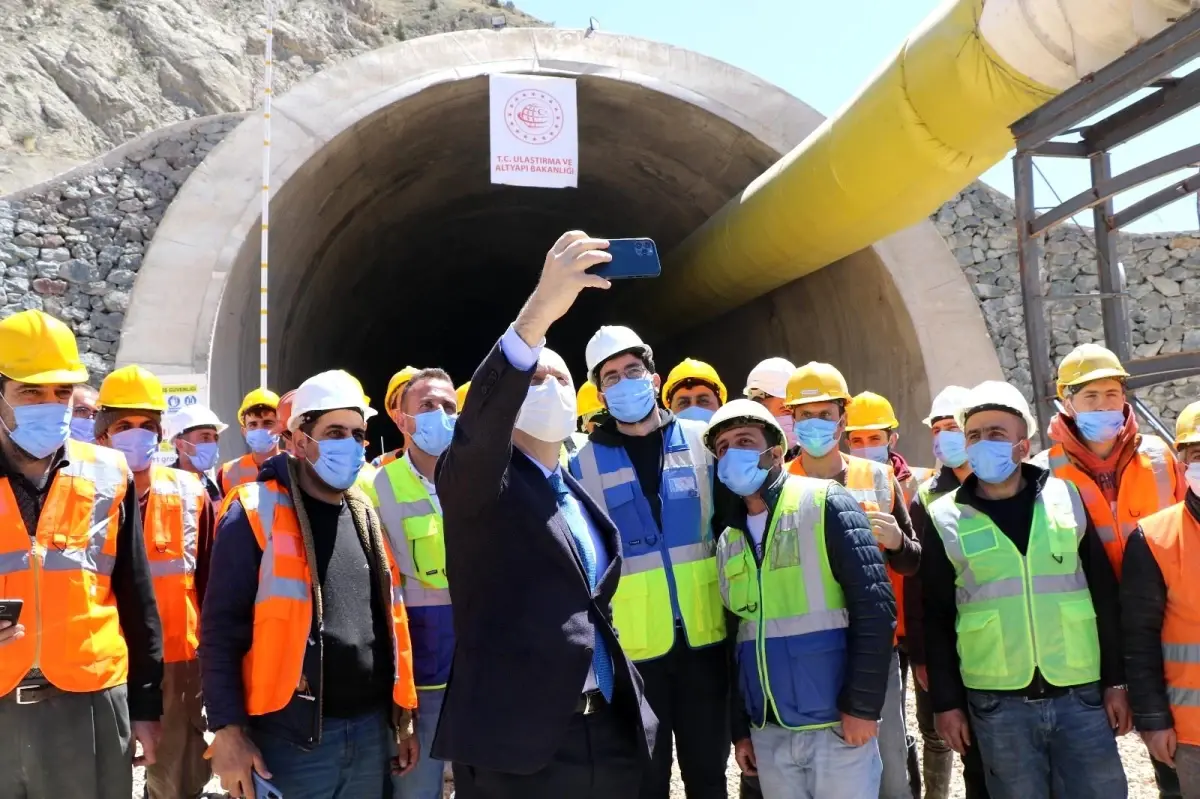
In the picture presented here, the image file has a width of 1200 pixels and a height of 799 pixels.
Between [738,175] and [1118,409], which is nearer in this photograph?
[1118,409]

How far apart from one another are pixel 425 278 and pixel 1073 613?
38.5ft

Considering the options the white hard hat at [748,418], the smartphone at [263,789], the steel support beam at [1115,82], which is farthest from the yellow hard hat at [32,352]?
the steel support beam at [1115,82]

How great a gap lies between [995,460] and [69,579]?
330cm

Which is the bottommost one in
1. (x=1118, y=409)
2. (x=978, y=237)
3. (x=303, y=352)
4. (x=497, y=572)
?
(x=497, y=572)

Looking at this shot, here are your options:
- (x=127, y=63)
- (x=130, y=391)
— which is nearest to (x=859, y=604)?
(x=130, y=391)

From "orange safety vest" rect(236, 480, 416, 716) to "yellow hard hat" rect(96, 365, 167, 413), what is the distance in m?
1.61

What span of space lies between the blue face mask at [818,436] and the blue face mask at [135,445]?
2948 mm

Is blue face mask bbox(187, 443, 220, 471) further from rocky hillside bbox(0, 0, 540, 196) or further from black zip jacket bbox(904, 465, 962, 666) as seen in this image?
rocky hillside bbox(0, 0, 540, 196)

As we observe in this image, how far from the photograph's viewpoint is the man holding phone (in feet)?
11.9

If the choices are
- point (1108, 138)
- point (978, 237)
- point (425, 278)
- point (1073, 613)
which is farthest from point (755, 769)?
point (425, 278)

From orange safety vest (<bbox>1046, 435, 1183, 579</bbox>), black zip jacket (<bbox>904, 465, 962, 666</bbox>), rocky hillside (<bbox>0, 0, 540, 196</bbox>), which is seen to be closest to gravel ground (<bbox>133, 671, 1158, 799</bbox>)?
black zip jacket (<bbox>904, 465, 962, 666</bbox>)

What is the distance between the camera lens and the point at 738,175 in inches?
360

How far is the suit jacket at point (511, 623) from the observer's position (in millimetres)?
2340

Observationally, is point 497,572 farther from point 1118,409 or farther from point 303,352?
point 303,352
